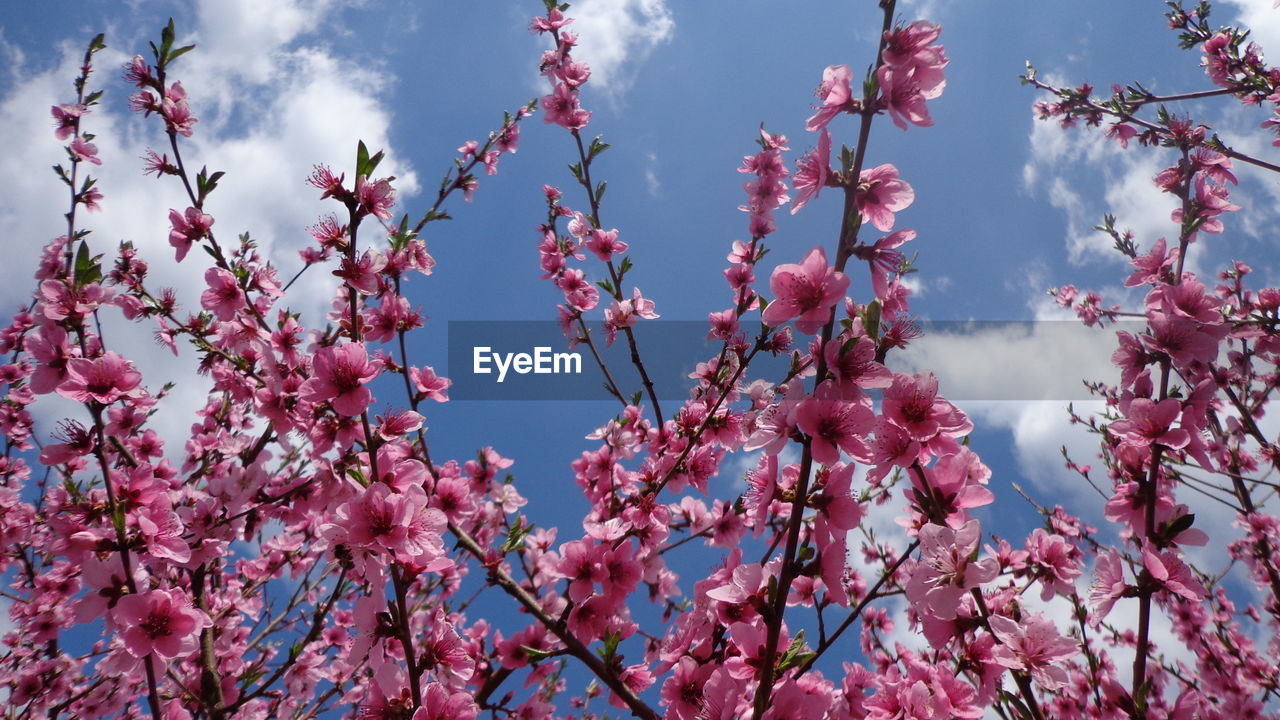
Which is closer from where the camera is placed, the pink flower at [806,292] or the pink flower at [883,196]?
the pink flower at [806,292]

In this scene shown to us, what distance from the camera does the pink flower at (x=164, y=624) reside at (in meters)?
2.09

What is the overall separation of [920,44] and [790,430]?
4.26 ft

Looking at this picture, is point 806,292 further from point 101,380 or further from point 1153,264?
point 101,380

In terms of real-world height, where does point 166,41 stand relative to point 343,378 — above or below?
above

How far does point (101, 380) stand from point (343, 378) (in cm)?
99

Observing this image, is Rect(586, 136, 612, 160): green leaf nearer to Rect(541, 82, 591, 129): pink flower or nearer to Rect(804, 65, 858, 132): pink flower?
Rect(541, 82, 591, 129): pink flower

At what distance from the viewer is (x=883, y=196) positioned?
6.09 ft

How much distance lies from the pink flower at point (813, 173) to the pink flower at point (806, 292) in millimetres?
247

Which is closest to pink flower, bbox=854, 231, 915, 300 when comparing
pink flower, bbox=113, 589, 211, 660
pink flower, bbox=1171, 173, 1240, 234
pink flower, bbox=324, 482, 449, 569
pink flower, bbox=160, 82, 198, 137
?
pink flower, bbox=324, 482, 449, 569

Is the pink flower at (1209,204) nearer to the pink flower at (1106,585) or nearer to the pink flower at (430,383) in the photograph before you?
the pink flower at (1106,585)

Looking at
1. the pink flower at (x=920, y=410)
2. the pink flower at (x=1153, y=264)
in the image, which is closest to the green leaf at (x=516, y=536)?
the pink flower at (x=920, y=410)

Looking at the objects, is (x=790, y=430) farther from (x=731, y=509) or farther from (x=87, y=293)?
(x=87, y=293)

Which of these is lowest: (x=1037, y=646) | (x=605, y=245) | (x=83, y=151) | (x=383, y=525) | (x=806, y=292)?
(x=1037, y=646)

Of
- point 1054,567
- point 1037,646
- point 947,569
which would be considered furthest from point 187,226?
point 1054,567
